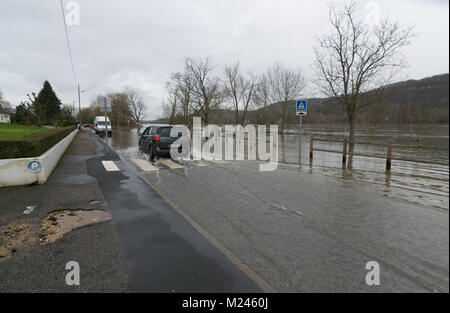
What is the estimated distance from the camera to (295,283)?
2.45m

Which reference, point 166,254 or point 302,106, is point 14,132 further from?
point 166,254

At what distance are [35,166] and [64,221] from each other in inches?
136

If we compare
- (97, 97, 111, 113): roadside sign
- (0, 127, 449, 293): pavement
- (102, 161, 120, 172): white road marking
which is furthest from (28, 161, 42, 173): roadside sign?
(97, 97, 111, 113): roadside sign

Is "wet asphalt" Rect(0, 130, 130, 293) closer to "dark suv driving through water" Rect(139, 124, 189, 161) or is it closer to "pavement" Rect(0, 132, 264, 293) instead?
"pavement" Rect(0, 132, 264, 293)

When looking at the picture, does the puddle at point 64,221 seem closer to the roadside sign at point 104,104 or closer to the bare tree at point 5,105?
the roadside sign at point 104,104

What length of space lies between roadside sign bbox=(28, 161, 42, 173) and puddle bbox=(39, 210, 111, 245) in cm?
279

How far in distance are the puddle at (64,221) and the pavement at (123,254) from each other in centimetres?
10

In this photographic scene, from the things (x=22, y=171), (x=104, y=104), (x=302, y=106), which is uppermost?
(x=104, y=104)

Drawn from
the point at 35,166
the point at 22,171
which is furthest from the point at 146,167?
the point at 22,171

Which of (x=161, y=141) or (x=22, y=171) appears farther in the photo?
(x=161, y=141)

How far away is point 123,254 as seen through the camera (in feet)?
9.70

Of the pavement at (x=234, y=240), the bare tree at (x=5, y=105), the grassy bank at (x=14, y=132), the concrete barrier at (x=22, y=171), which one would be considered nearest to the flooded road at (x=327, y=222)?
the pavement at (x=234, y=240)

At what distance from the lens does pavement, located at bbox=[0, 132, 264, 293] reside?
7.84 ft

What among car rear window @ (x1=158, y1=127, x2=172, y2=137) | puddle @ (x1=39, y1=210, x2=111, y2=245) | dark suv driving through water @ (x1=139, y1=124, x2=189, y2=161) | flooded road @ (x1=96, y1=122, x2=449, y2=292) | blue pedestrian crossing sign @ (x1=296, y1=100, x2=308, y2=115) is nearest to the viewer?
flooded road @ (x1=96, y1=122, x2=449, y2=292)
